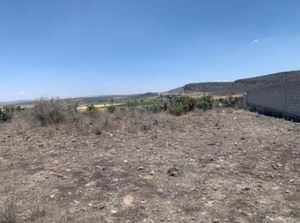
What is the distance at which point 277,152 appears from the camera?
32.3ft

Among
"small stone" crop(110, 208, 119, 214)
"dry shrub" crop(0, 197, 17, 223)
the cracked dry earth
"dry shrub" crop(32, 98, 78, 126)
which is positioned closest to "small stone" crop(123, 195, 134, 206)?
the cracked dry earth

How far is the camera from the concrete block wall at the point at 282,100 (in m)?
19.7

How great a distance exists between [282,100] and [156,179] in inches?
679

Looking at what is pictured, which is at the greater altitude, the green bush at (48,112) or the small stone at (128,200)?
the green bush at (48,112)

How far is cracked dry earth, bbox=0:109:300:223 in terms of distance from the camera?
5.70 m

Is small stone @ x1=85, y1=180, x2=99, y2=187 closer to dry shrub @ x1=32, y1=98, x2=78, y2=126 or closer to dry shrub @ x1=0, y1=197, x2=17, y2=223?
dry shrub @ x1=0, y1=197, x2=17, y2=223

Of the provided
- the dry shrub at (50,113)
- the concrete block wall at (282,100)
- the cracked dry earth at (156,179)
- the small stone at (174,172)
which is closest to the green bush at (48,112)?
the dry shrub at (50,113)

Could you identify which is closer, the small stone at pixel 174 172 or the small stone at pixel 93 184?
the small stone at pixel 93 184

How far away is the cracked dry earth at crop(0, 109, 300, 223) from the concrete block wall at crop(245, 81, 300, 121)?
23.4 ft

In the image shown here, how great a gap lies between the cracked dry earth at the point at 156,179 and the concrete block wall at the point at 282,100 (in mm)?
7145

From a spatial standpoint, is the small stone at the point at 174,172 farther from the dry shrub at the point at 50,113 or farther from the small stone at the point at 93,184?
the dry shrub at the point at 50,113

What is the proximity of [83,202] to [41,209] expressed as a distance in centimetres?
67

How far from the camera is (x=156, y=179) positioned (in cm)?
753

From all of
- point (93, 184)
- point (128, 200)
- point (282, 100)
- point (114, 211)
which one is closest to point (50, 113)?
point (282, 100)
